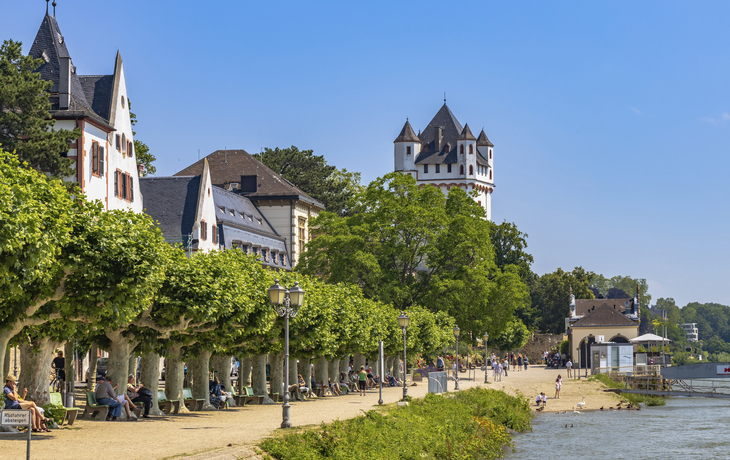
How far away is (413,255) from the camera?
6625 cm

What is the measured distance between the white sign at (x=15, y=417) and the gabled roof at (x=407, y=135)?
115609 millimetres

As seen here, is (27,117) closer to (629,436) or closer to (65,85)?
(65,85)

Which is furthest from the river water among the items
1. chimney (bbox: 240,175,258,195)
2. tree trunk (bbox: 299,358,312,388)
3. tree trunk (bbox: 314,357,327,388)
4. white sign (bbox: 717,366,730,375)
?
chimney (bbox: 240,175,258,195)

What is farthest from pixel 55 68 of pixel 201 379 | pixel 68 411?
pixel 68 411

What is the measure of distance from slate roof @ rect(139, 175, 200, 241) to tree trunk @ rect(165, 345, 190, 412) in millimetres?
31271

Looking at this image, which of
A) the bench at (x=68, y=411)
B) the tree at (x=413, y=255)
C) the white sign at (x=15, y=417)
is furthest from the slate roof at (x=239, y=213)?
the white sign at (x=15, y=417)

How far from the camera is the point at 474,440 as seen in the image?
33.0m

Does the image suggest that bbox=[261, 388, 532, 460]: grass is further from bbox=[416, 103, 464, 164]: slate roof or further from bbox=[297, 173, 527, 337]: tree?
bbox=[416, 103, 464, 164]: slate roof

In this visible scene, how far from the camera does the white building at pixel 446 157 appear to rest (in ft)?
425

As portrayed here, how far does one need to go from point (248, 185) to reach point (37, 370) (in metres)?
62.7

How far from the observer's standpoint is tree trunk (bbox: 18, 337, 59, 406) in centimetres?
2362

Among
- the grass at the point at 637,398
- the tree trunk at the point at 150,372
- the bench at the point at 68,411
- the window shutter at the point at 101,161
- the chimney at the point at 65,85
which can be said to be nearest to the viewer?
the bench at the point at 68,411

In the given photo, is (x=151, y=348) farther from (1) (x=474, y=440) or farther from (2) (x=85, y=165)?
(2) (x=85, y=165)

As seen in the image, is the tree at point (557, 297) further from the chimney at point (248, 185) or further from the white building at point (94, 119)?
the white building at point (94, 119)
